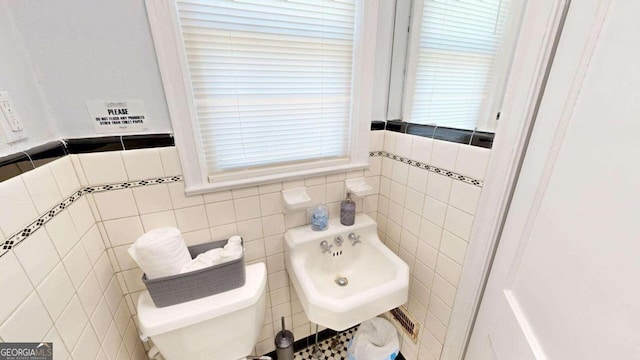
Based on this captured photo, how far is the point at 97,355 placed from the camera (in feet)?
2.42

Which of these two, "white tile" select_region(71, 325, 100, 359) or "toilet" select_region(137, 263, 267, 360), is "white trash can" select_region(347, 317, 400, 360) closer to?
"toilet" select_region(137, 263, 267, 360)

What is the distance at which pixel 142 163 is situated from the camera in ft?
2.85

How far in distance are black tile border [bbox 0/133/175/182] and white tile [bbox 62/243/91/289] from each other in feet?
0.90

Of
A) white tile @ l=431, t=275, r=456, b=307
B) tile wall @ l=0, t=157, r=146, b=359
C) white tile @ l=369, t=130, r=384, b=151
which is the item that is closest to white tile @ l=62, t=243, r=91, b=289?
tile wall @ l=0, t=157, r=146, b=359

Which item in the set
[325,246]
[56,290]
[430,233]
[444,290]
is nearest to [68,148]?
[56,290]

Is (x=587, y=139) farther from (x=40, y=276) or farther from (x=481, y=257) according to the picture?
(x=40, y=276)

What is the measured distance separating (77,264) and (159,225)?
0.26m

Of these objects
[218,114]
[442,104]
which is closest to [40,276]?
[218,114]

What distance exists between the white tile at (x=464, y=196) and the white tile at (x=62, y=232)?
1.32m

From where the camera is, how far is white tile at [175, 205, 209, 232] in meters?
0.98

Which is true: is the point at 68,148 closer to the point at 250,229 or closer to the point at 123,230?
the point at 123,230

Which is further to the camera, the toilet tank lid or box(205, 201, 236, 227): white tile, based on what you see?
box(205, 201, 236, 227): white tile
